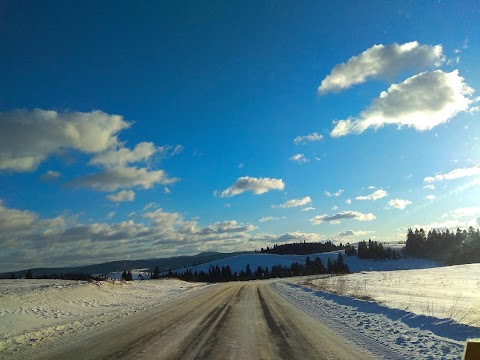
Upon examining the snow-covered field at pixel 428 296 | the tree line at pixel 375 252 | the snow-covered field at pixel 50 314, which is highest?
the snow-covered field at pixel 50 314

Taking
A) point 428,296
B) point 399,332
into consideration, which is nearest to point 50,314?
point 399,332

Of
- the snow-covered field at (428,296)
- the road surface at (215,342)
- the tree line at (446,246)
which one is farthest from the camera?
Result: the tree line at (446,246)

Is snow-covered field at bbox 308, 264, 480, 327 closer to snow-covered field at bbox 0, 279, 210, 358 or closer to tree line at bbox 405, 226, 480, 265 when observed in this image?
snow-covered field at bbox 0, 279, 210, 358

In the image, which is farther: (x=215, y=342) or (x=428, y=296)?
(x=428, y=296)

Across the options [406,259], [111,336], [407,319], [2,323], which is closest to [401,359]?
[407,319]

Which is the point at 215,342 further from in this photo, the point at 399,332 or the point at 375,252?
the point at 375,252

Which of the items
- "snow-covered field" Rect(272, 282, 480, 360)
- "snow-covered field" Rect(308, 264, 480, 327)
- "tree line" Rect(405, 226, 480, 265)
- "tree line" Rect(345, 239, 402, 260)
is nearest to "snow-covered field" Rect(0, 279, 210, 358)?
"snow-covered field" Rect(272, 282, 480, 360)

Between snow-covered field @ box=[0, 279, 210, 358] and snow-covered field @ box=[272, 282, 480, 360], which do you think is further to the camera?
snow-covered field @ box=[0, 279, 210, 358]

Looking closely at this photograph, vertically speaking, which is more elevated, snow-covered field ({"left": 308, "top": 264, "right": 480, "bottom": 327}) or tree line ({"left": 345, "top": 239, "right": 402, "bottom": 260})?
snow-covered field ({"left": 308, "top": 264, "right": 480, "bottom": 327})

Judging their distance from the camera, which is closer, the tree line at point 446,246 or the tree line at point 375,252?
the tree line at point 446,246

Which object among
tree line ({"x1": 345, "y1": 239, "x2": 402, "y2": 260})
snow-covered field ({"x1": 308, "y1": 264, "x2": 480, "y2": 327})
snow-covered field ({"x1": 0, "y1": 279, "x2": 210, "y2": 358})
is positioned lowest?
tree line ({"x1": 345, "y1": 239, "x2": 402, "y2": 260})

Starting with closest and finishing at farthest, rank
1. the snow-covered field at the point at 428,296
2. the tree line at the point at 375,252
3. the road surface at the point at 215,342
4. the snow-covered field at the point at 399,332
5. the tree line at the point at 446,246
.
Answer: the road surface at the point at 215,342 < the snow-covered field at the point at 399,332 < the snow-covered field at the point at 428,296 < the tree line at the point at 446,246 < the tree line at the point at 375,252

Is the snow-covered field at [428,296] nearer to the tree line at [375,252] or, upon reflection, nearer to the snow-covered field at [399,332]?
the snow-covered field at [399,332]

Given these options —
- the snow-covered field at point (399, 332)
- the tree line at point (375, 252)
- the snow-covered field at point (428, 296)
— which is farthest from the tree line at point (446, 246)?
the snow-covered field at point (399, 332)
